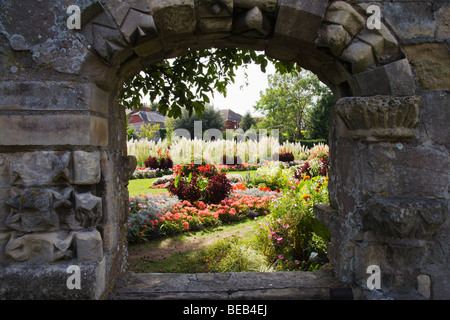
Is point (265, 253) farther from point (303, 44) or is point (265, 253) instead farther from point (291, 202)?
point (303, 44)

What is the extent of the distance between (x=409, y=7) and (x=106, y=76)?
2.05 m

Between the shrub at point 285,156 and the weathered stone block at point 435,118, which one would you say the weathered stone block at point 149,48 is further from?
the shrub at point 285,156

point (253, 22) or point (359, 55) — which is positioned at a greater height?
point (253, 22)

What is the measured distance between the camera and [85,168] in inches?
73.0

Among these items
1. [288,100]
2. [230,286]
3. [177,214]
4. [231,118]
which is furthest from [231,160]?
[231,118]

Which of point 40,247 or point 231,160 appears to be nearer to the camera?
point 40,247

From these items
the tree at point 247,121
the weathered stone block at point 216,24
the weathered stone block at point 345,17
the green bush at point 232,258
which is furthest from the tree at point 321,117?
the weathered stone block at point 216,24

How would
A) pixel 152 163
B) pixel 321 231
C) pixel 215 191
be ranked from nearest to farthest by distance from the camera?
1. pixel 321 231
2. pixel 215 191
3. pixel 152 163

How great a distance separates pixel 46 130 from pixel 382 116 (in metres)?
2.08

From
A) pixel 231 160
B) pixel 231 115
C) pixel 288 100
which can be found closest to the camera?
pixel 231 160

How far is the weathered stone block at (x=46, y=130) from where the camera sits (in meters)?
1.81

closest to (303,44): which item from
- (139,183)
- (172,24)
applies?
(172,24)

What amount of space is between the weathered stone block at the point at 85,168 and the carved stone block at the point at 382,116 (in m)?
1.64

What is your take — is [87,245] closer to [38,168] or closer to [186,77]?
[38,168]
